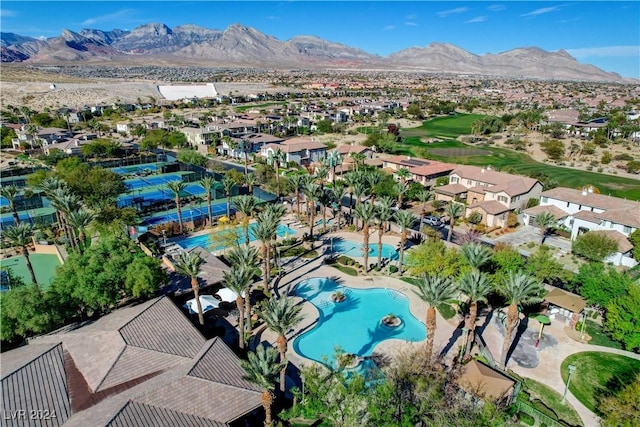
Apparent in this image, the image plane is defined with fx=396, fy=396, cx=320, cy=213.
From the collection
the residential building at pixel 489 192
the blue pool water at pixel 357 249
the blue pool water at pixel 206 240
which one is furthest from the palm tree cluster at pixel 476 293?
the residential building at pixel 489 192

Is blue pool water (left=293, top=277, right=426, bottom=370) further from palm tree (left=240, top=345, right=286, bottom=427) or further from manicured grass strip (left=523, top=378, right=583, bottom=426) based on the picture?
manicured grass strip (left=523, top=378, right=583, bottom=426)

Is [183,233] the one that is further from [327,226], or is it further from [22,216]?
[22,216]

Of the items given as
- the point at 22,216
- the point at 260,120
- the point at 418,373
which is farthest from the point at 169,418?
the point at 260,120

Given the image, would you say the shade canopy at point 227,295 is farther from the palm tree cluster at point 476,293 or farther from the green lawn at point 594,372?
the green lawn at point 594,372

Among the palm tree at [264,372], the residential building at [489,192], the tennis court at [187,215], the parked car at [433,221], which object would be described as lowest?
the parked car at [433,221]

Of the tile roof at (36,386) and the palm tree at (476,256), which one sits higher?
the palm tree at (476,256)

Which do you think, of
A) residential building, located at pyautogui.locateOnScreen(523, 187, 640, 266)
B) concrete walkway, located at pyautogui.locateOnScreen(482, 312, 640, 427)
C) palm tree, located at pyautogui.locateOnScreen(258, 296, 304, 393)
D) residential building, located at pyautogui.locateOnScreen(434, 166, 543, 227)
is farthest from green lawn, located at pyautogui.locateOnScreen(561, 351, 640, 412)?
residential building, located at pyautogui.locateOnScreen(434, 166, 543, 227)

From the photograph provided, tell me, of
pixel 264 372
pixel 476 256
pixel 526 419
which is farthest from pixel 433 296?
pixel 264 372
